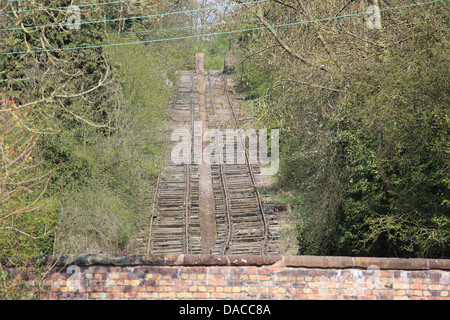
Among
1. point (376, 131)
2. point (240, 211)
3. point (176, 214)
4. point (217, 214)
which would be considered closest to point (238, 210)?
point (240, 211)

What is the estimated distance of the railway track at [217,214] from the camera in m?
14.0

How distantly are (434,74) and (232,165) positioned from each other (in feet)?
37.5

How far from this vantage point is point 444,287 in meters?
7.01

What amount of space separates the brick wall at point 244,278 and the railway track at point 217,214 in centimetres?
631

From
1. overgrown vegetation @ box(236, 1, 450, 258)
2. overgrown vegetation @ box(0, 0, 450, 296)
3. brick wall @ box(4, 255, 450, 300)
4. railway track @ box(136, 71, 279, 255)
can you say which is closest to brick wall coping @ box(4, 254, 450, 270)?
brick wall @ box(4, 255, 450, 300)

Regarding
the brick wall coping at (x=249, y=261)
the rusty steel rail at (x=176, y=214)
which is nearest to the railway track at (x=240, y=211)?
the rusty steel rail at (x=176, y=214)

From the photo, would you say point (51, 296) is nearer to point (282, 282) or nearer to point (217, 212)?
point (282, 282)

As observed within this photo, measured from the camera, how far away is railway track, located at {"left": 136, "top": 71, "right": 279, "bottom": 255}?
1395 cm

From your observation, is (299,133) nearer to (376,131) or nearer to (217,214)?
(217,214)

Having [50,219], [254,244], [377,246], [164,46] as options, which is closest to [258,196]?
[254,244]

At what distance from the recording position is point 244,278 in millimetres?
7074

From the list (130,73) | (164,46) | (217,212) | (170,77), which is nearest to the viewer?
(217,212)

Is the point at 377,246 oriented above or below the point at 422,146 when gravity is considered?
below

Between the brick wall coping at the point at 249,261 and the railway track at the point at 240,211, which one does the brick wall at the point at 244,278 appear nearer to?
the brick wall coping at the point at 249,261
